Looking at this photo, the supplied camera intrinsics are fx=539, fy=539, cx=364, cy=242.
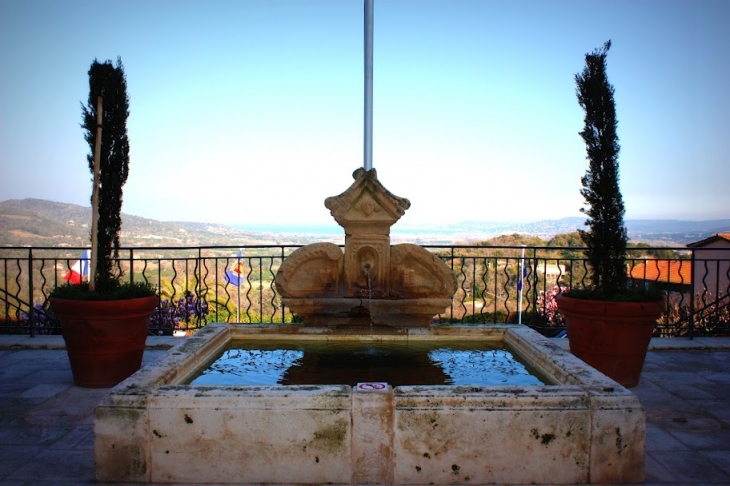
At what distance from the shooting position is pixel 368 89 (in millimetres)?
7035

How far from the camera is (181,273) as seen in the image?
15648 mm

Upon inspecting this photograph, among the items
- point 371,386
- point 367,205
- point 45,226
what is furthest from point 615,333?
point 45,226

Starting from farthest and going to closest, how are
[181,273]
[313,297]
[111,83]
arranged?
[181,273] < [111,83] < [313,297]

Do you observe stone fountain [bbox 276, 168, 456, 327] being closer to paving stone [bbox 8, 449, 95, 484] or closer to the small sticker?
the small sticker

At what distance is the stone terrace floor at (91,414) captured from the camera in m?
3.02

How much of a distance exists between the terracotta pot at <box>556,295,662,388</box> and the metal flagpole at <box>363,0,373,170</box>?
3274mm

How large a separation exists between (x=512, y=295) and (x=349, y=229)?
13.7m

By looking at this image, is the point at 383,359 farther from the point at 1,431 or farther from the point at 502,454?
the point at 1,431

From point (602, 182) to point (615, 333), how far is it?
4.51 ft

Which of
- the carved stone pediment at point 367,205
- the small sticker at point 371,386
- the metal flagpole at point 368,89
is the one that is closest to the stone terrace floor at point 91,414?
the small sticker at point 371,386

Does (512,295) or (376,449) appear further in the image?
(512,295)

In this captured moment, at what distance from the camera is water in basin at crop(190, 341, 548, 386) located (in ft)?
11.3

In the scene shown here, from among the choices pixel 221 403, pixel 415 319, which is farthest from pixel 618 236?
pixel 221 403

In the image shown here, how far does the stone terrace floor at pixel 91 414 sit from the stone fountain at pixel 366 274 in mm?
1826
